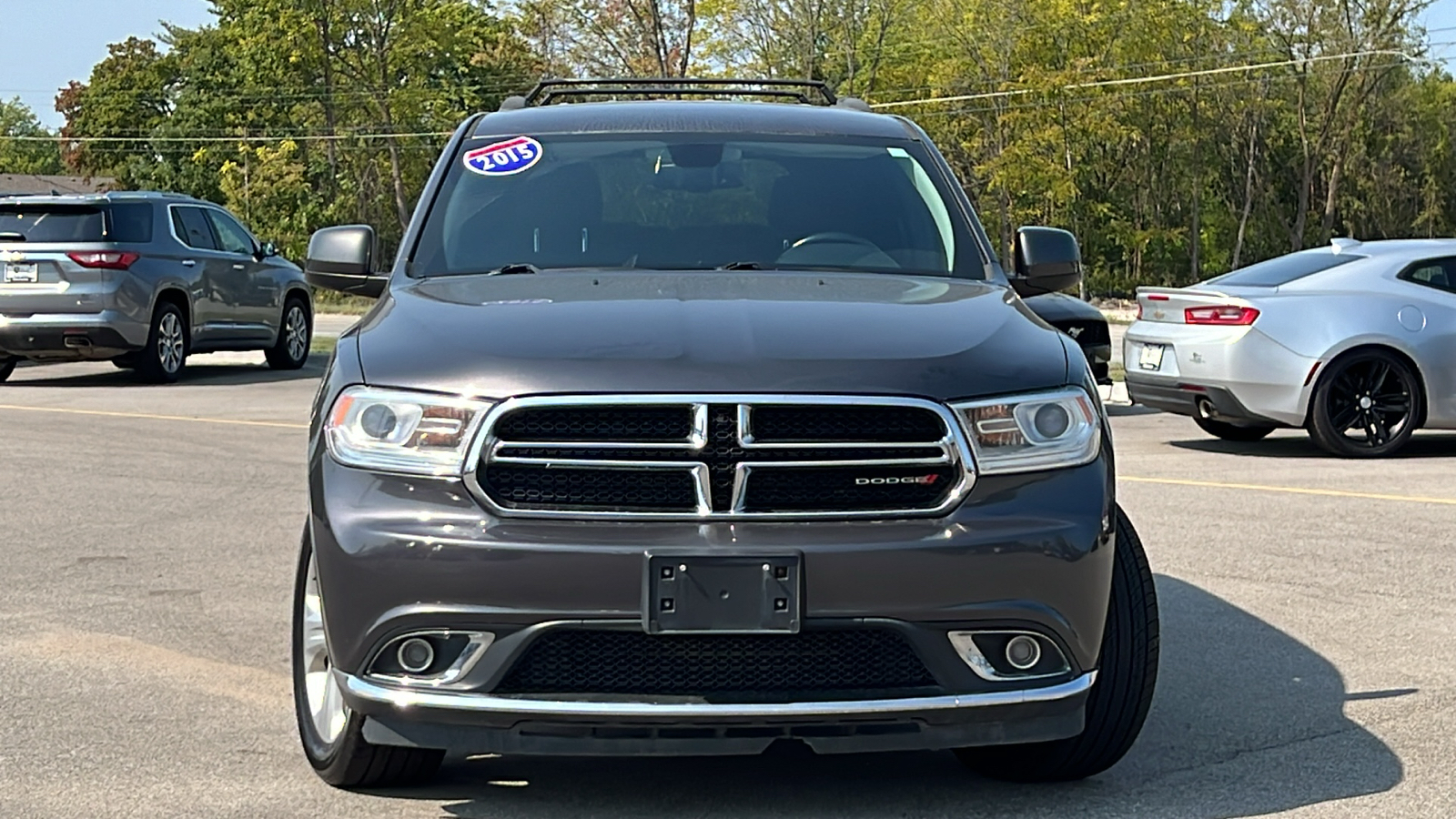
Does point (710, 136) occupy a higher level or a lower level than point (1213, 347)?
higher

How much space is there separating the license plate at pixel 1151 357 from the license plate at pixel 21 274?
1054cm

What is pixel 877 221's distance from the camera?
549 centimetres

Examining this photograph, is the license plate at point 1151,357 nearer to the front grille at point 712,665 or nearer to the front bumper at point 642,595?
the front bumper at point 642,595

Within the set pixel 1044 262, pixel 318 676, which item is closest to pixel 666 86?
pixel 1044 262

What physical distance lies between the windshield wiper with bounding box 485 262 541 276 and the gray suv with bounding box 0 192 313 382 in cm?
1348

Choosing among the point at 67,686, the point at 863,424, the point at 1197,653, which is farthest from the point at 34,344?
the point at 863,424

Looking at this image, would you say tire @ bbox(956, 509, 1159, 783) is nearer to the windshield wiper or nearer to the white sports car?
the windshield wiper

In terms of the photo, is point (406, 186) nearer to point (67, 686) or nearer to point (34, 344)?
point (34, 344)

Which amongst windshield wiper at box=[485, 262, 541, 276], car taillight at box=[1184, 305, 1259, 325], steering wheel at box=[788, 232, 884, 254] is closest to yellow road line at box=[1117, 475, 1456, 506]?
car taillight at box=[1184, 305, 1259, 325]

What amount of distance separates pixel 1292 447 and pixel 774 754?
8887mm

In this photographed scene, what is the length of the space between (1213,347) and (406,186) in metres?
66.8

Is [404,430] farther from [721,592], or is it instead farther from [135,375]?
[135,375]

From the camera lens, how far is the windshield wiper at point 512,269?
16.6ft

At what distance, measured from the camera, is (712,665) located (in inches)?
153
